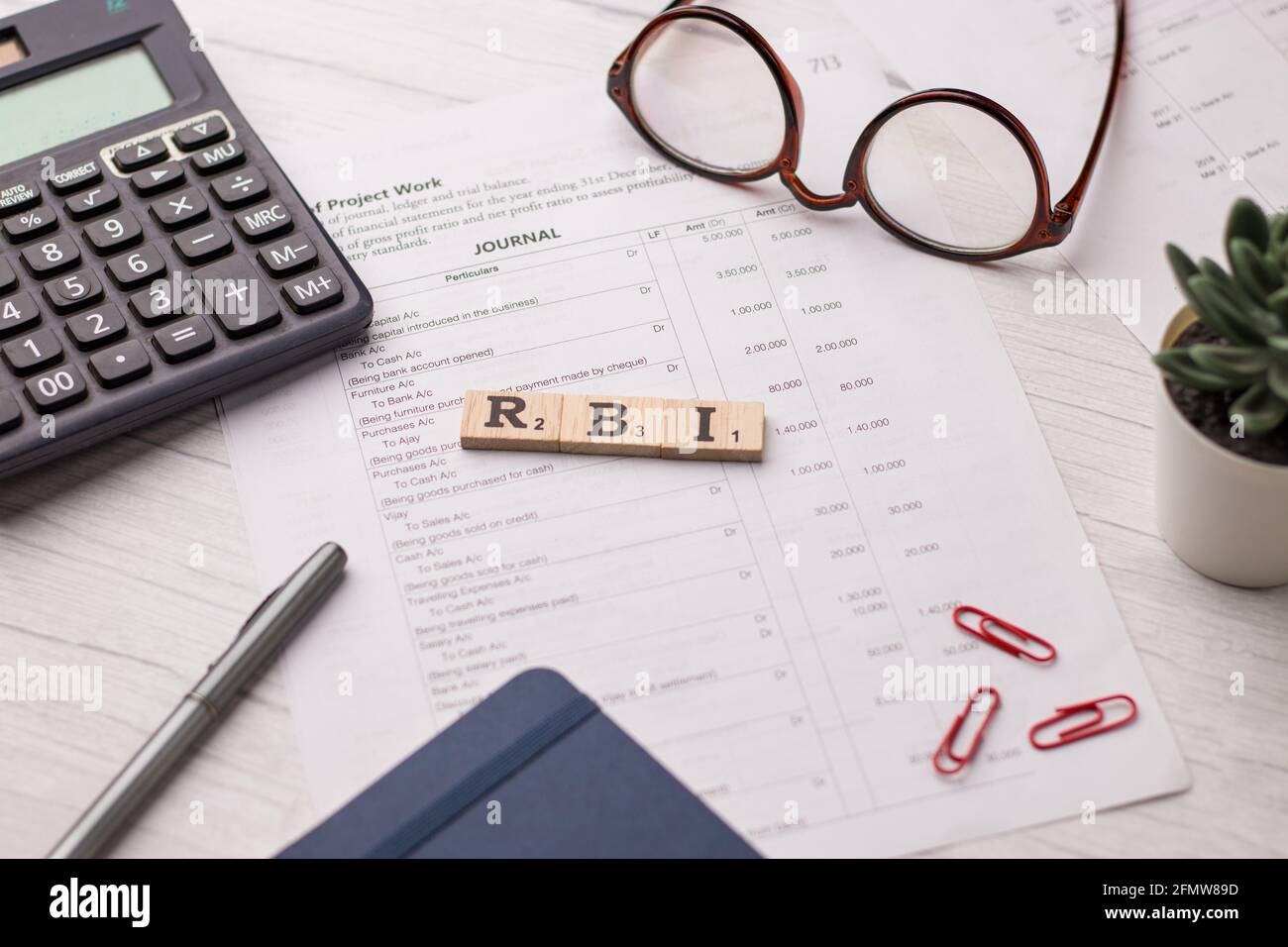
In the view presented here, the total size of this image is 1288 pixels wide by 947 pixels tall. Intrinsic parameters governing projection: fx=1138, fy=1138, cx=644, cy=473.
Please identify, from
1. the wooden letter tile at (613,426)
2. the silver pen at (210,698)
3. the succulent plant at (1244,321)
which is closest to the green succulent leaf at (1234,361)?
the succulent plant at (1244,321)

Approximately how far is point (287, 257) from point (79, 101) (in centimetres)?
18

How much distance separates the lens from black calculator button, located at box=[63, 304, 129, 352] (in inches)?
21.7

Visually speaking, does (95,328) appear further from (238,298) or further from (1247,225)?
(1247,225)

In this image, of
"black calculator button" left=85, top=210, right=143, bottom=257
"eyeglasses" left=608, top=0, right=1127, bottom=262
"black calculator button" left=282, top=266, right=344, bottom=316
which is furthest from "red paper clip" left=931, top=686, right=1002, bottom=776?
"black calculator button" left=85, top=210, right=143, bottom=257

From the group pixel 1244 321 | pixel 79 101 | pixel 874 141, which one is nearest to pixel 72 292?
pixel 79 101

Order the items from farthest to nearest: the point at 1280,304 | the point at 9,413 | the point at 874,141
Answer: the point at 874,141 → the point at 9,413 → the point at 1280,304

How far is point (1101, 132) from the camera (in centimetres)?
64

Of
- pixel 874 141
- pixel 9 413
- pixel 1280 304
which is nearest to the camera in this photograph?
pixel 1280 304

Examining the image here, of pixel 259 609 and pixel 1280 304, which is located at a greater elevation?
pixel 1280 304

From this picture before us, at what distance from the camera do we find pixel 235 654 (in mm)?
501

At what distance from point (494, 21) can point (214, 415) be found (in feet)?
1.07

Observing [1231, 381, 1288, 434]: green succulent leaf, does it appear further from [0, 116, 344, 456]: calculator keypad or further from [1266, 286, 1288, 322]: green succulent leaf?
[0, 116, 344, 456]: calculator keypad

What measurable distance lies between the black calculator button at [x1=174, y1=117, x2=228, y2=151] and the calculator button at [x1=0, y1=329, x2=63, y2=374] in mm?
138

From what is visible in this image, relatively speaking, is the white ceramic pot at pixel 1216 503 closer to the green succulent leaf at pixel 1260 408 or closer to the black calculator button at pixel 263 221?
the green succulent leaf at pixel 1260 408
